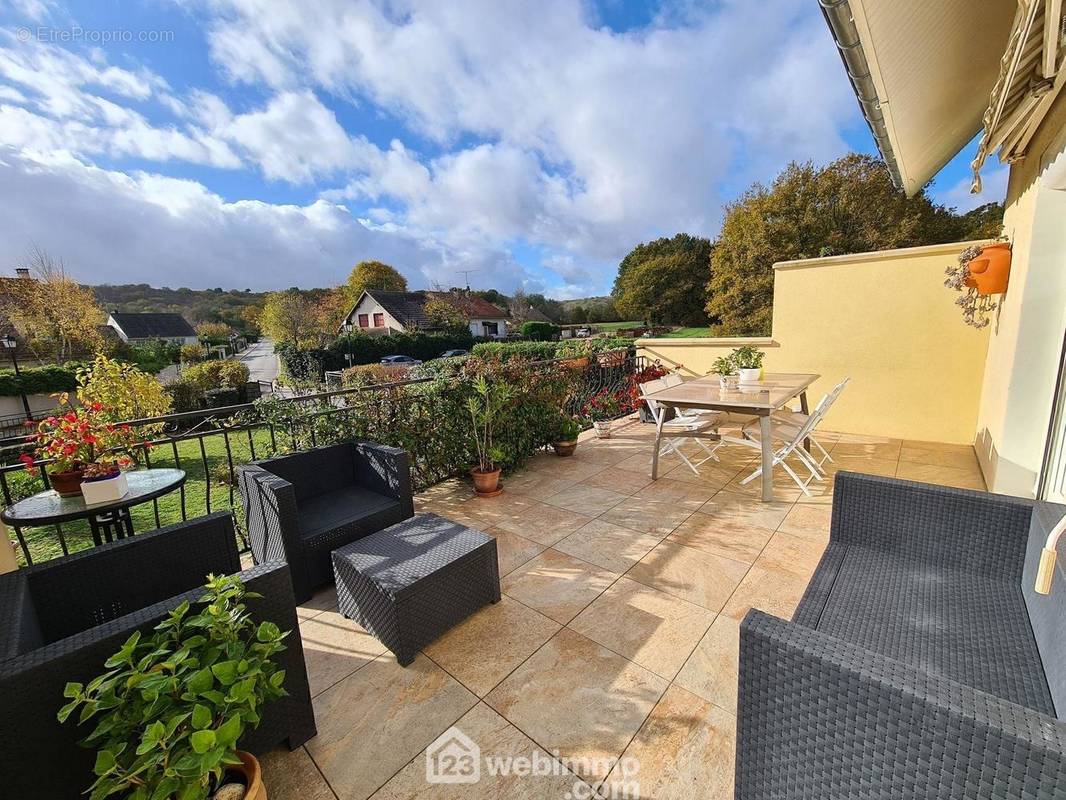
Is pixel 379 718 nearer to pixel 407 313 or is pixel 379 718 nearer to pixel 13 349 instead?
pixel 13 349

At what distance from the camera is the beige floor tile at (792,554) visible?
8.59 ft

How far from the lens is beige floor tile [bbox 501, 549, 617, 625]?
2344 millimetres

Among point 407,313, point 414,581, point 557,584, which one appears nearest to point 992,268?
point 557,584

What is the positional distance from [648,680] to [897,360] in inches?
216

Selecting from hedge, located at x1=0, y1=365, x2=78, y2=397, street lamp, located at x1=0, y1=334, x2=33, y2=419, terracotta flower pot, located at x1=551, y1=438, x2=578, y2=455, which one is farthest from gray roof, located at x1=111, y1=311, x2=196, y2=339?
terracotta flower pot, located at x1=551, y1=438, x2=578, y2=455

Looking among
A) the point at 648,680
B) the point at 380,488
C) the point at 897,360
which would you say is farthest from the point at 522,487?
the point at 897,360

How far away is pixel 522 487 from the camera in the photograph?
4.16 m

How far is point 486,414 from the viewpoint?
412cm

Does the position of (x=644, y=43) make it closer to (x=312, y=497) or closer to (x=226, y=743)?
(x=312, y=497)

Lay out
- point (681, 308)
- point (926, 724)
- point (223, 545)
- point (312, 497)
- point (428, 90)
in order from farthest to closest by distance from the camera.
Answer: point (681, 308) < point (428, 90) < point (312, 497) < point (223, 545) < point (926, 724)

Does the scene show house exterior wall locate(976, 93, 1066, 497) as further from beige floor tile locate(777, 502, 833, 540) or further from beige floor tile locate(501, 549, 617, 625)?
beige floor tile locate(501, 549, 617, 625)

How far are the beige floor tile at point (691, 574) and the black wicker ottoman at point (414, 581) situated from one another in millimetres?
968

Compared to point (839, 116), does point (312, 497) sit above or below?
below

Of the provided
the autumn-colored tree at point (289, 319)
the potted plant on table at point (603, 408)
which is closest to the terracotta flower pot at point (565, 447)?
the potted plant on table at point (603, 408)
